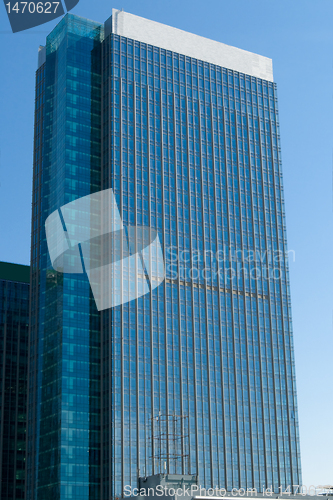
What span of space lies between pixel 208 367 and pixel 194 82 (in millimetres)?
64143

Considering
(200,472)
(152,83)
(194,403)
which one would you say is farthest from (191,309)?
(152,83)

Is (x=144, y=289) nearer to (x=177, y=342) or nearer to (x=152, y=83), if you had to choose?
(x=177, y=342)

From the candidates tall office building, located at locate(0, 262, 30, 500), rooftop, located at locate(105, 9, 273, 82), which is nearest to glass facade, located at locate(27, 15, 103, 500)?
rooftop, located at locate(105, 9, 273, 82)

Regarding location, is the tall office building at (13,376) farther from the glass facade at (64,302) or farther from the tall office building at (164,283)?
the tall office building at (164,283)

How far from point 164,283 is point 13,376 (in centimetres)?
5550

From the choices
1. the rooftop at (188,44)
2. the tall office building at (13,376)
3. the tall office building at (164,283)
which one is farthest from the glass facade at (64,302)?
the tall office building at (13,376)

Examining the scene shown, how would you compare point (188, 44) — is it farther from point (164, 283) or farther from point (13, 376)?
point (13, 376)

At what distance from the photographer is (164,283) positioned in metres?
157

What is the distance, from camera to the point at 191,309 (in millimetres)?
159125

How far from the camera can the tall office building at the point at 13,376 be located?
7141 inches

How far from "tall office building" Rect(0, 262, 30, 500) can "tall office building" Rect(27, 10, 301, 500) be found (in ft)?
113

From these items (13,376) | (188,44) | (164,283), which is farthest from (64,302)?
(188,44)

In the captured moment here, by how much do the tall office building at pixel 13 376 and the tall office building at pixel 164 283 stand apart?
34.4m

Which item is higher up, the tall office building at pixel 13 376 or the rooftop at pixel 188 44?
the rooftop at pixel 188 44
